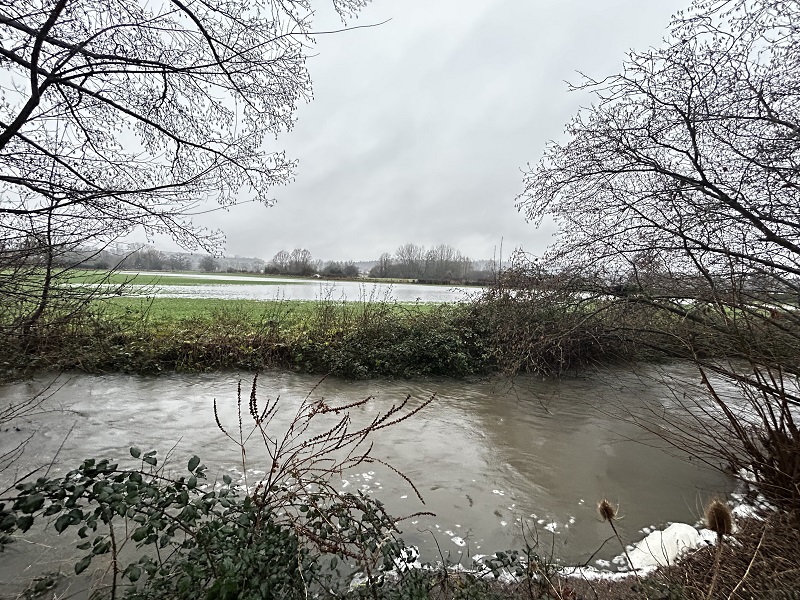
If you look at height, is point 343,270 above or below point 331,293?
above

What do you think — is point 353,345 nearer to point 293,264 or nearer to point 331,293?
point 331,293

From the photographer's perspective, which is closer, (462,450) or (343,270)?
(462,450)

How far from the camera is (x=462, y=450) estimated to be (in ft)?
17.8

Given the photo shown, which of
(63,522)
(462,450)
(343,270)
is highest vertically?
(343,270)

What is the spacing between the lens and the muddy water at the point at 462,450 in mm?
3716

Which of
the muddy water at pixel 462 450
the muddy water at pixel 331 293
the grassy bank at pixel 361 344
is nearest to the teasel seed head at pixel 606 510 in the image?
the muddy water at pixel 462 450

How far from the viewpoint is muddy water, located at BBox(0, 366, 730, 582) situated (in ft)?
12.2

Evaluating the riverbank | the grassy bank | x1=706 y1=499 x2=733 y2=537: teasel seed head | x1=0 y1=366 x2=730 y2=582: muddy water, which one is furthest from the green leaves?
the riverbank

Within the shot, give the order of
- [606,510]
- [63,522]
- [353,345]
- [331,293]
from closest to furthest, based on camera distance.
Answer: [63,522] < [606,510] < [353,345] < [331,293]

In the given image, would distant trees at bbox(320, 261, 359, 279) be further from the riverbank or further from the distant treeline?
the riverbank

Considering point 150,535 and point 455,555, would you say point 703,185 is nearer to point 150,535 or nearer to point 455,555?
point 455,555

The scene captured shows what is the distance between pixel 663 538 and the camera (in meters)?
3.52

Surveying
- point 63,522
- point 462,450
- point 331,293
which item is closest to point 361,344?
point 331,293

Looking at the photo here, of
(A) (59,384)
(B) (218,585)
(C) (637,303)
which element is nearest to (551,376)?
(C) (637,303)
